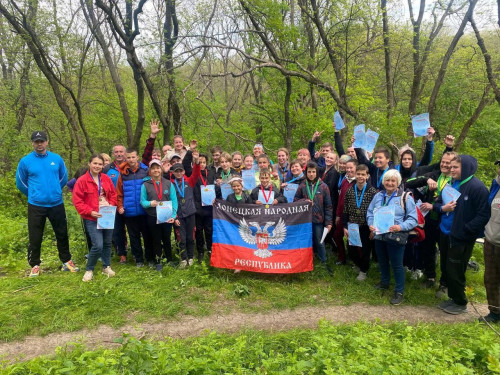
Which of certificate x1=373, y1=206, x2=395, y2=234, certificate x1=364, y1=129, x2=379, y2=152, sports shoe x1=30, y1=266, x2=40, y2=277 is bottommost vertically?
sports shoe x1=30, y1=266, x2=40, y2=277

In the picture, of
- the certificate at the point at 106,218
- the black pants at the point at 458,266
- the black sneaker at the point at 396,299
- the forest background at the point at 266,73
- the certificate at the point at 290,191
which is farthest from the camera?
the forest background at the point at 266,73

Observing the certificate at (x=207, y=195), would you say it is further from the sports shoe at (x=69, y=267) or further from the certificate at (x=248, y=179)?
the sports shoe at (x=69, y=267)

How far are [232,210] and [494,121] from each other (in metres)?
17.9

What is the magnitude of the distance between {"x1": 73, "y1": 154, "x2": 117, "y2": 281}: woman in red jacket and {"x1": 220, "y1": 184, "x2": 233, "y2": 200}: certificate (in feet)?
6.30

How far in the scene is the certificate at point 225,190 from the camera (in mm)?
5903

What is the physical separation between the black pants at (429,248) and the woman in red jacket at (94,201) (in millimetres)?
5376

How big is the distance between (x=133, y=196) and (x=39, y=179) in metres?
1.55

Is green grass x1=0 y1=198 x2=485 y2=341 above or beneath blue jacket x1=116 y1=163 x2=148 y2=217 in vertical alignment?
beneath

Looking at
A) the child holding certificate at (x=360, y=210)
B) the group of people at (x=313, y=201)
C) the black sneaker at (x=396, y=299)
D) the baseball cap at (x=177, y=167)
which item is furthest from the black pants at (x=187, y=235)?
the black sneaker at (x=396, y=299)

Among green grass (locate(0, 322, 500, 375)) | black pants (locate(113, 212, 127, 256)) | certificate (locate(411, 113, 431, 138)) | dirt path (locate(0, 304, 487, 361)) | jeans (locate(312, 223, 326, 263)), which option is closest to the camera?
green grass (locate(0, 322, 500, 375))

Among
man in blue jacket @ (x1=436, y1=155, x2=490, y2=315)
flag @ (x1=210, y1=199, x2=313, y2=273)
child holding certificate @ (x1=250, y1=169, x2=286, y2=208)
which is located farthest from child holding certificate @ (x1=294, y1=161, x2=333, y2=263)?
man in blue jacket @ (x1=436, y1=155, x2=490, y2=315)

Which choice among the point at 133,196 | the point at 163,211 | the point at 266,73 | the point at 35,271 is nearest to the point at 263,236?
A: the point at 163,211

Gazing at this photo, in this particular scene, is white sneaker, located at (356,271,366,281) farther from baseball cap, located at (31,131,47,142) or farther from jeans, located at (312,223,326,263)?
baseball cap, located at (31,131,47,142)

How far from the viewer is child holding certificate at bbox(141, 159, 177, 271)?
5375mm
